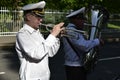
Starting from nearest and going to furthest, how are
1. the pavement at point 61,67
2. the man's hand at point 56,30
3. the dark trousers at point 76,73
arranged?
the man's hand at point 56,30 → the dark trousers at point 76,73 → the pavement at point 61,67

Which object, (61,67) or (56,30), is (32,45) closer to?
(56,30)

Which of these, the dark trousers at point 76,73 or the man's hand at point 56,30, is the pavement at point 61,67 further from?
the man's hand at point 56,30

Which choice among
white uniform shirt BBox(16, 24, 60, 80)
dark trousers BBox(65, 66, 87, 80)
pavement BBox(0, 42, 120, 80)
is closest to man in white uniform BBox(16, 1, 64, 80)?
white uniform shirt BBox(16, 24, 60, 80)

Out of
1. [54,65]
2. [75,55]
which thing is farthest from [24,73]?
[54,65]

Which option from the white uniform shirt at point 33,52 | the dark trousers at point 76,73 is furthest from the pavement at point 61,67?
the white uniform shirt at point 33,52

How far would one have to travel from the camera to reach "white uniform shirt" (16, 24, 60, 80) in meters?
3.86

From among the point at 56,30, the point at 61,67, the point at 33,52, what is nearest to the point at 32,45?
the point at 33,52

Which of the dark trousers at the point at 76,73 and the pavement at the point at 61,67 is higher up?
the dark trousers at the point at 76,73

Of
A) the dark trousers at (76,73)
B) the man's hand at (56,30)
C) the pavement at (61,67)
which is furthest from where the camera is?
the pavement at (61,67)

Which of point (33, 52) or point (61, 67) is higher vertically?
point (33, 52)

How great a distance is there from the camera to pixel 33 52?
12.7 ft

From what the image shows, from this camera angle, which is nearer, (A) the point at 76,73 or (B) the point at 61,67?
(A) the point at 76,73

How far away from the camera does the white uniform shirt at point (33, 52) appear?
386cm

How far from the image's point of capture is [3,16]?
2094 cm
